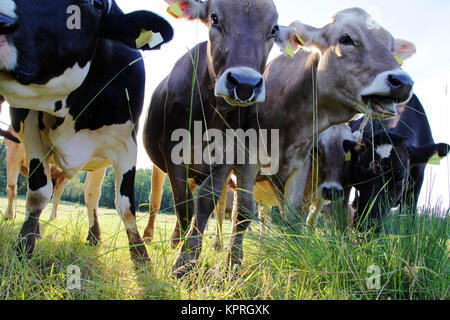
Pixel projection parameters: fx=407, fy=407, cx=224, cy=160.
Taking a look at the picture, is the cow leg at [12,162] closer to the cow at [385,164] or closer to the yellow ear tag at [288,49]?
the yellow ear tag at [288,49]

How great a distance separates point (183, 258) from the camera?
2.99 meters

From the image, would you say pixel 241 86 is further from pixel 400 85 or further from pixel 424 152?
pixel 424 152

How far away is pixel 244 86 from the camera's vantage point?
2963 millimetres

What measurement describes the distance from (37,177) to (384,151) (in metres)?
3.44

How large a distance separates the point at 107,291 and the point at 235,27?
234 cm

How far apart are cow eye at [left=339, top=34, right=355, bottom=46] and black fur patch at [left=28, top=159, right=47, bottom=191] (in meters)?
3.02

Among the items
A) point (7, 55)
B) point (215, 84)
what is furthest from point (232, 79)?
point (7, 55)

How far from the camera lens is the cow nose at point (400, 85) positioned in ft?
11.0

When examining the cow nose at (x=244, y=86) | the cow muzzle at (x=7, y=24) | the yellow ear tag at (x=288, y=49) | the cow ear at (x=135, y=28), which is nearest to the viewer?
the cow muzzle at (x=7, y=24)

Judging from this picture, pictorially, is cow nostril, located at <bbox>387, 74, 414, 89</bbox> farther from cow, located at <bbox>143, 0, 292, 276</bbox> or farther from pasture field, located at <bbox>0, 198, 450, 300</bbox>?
pasture field, located at <bbox>0, 198, 450, 300</bbox>

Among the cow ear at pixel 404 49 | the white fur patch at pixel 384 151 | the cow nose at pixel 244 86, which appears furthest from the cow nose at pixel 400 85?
the cow ear at pixel 404 49

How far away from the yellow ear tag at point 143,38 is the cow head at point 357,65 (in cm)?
175
